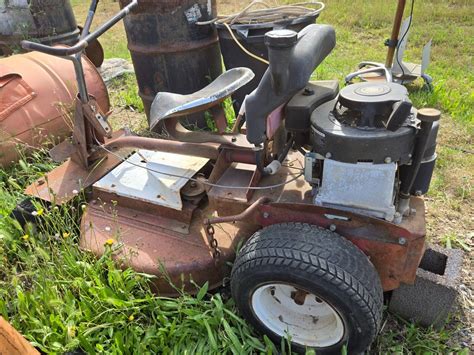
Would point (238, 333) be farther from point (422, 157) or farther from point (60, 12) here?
point (60, 12)

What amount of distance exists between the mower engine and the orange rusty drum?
5.77 ft

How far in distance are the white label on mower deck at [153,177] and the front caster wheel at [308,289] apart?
0.59 m

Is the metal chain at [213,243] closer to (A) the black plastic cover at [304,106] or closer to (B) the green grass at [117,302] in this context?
(B) the green grass at [117,302]

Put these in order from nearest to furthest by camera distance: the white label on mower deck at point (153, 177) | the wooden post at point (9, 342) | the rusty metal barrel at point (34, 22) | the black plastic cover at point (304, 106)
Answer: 1. the wooden post at point (9, 342)
2. the black plastic cover at point (304, 106)
3. the white label on mower deck at point (153, 177)
4. the rusty metal barrel at point (34, 22)

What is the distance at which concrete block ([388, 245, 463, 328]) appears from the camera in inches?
65.8

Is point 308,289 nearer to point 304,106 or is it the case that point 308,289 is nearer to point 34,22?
point 304,106

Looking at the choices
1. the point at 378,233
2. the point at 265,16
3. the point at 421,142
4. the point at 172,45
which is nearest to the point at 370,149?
the point at 421,142

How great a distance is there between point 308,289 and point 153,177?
107cm

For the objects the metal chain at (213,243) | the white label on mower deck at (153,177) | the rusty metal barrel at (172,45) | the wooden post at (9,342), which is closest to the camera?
the wooden post at (9,342)

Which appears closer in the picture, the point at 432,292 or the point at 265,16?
the point at 432,292

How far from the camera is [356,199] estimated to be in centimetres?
152

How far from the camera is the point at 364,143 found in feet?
4.58

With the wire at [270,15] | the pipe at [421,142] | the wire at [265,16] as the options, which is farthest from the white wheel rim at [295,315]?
the wire at [270,15]

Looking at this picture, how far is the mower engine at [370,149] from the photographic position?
4.58 ft
